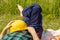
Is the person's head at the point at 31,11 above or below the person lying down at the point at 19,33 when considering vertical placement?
above

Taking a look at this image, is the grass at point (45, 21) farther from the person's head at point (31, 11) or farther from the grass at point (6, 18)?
the person's head at point (31, 11)

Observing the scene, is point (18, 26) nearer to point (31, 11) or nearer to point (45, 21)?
point (31, 11)

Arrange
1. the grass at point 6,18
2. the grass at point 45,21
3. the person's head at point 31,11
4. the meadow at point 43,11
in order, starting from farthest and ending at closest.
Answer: the meadow at point 43,11 → the grass at point 6,18 → the grass at point 45,21 → the person's head at point 31,11

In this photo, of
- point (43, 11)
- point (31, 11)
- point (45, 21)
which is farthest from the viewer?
point (43, 11)

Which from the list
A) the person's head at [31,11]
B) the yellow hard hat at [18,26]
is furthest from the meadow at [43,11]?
the yellow hard hat at [18,26]

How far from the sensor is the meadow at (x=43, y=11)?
234 inches

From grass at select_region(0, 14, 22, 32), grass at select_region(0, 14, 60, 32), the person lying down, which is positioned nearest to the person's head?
the person lying down

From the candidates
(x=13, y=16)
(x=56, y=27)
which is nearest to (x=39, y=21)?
(x=56, y=27)

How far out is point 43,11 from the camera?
6.27 meters

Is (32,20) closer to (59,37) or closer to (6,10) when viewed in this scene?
(59,37)

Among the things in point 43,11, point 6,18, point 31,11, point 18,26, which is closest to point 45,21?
point 43,11

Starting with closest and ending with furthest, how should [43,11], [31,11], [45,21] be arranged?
[31,11] → [45,21] → [43,11]

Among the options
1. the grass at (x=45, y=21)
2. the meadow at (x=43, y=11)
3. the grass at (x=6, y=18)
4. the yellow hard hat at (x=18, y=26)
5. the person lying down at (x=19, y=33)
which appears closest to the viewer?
the person lying down at (x=19, y=33)

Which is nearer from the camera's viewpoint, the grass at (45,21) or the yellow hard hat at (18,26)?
the yellow hard hat at (18,26)
